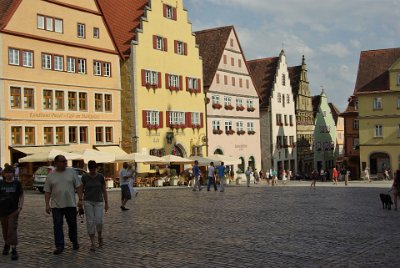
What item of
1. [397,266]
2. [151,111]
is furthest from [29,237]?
[151,111]

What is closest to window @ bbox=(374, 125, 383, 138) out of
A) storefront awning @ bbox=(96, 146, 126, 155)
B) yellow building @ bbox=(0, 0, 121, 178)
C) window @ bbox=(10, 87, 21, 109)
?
yellow building @ bbox=(0, 0, 121, 178)

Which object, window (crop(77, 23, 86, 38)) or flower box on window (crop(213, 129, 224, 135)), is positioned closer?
window (crop(77, 23, 86, 38))

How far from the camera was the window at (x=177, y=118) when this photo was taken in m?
51.6

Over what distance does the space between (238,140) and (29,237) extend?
157 ft

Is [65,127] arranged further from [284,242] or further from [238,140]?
[284,242]

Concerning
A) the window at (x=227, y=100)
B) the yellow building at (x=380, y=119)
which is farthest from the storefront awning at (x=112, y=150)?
the yellow building at (x=380, y=119)

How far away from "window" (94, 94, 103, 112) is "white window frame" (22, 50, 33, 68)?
6.40m

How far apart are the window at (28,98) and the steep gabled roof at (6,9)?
435cm

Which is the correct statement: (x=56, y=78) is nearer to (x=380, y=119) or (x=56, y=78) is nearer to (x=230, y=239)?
(x=230, y=239)

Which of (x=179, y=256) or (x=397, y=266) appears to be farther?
(x=179, y=256)

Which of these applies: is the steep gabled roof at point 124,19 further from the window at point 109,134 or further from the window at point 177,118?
the window at point 177,118

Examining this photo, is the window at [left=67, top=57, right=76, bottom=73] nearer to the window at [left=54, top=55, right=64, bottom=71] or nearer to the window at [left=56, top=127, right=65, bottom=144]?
the window at [left=54, top=55, right=64, bottom=71]

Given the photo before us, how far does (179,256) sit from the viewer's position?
11.0m

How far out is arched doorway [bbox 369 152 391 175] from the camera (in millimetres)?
62438
